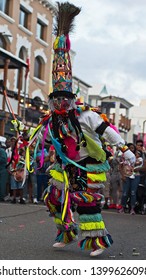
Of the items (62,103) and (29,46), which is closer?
(62,103)

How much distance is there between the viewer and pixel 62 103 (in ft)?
20.4

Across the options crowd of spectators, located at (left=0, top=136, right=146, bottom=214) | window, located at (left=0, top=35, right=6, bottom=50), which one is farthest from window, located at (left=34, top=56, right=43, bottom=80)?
crowd of spectators, located at (left=0, top=136, right=146, bottom=214)

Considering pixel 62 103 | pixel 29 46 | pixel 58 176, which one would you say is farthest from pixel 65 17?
pixel 29 46

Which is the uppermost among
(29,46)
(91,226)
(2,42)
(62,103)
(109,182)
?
(29,46)

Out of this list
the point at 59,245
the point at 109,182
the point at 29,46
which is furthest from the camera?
the point at 29,46

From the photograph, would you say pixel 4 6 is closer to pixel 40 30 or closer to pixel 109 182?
pixel 40 30

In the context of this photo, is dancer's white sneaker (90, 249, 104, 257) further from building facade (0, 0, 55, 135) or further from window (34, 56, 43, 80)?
window (34, 56, 43, 80)

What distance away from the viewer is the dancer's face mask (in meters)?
6.21

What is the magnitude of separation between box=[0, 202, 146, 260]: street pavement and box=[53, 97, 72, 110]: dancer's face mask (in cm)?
156

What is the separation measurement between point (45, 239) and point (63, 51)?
243 cm

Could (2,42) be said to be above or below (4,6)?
below
